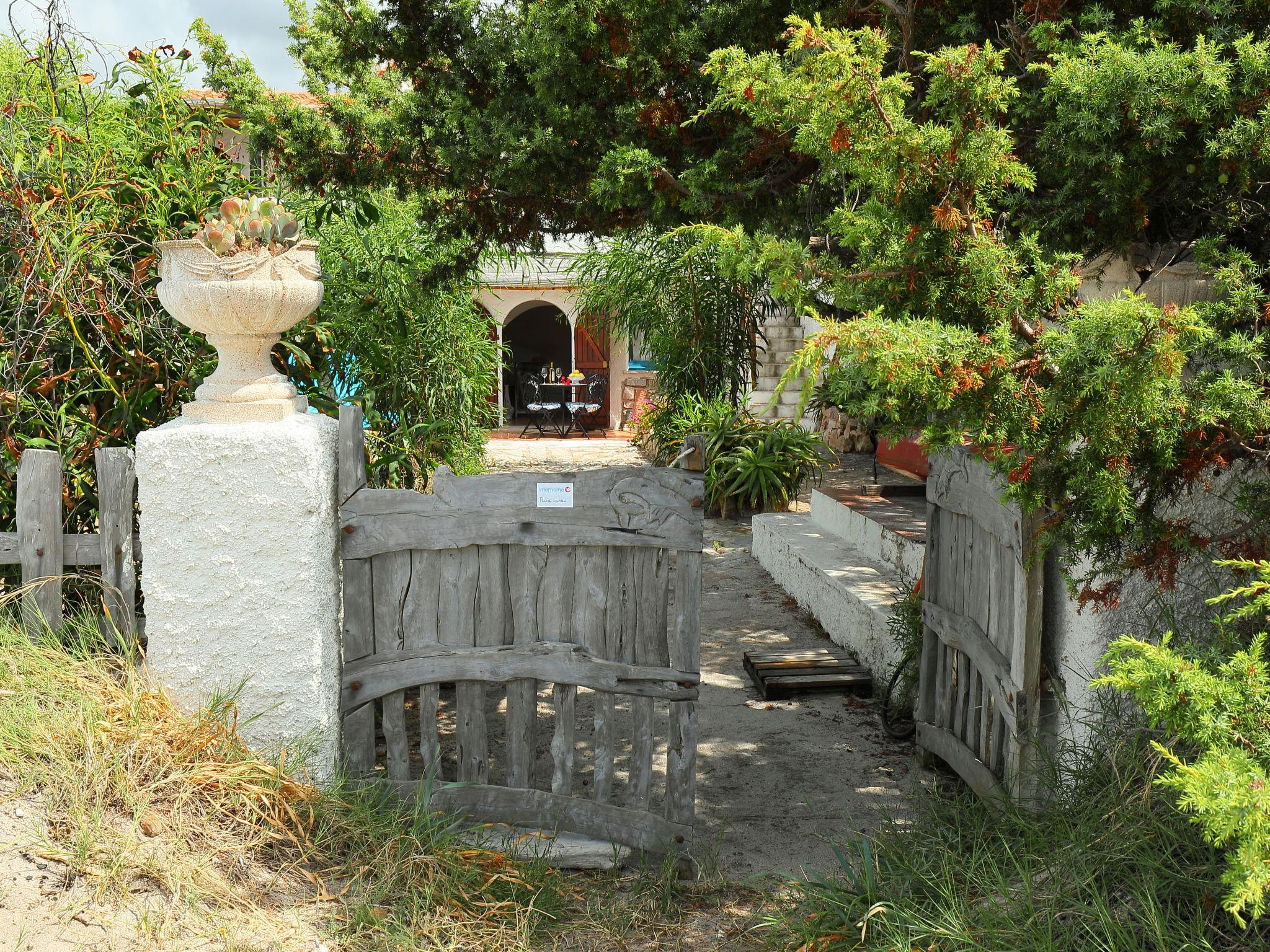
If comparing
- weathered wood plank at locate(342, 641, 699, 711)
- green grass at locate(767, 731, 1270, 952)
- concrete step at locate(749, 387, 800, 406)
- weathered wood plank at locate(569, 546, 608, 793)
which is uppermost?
concrete step at locate(749, 387, 800, 406)

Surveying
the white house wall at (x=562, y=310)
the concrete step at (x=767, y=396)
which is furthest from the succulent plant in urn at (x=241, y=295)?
the white house wall at (x=562, y=310)

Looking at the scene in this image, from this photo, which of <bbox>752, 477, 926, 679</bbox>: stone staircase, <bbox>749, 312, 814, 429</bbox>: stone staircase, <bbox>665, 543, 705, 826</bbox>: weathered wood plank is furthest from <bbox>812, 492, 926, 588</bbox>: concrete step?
<bbox>749, 312, 814, 429</bbox>: stone staircase

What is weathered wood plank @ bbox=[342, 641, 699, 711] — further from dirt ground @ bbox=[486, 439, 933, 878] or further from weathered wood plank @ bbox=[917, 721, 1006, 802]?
weathered wood plank @ bbox=[917, 721, 1006, 802]

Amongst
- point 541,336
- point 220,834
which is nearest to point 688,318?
point 220,834

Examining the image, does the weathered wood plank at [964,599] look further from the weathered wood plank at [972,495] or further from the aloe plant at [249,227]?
the aloe plant at [249,227]

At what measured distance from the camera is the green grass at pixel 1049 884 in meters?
2.54

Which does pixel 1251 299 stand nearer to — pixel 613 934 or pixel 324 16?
pixel 613 934

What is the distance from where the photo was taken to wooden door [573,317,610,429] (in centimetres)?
1912

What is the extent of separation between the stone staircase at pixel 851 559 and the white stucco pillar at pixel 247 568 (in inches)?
129

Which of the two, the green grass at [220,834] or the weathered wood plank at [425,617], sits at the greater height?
the weathered wood plank at [425,617]

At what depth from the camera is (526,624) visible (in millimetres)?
3727

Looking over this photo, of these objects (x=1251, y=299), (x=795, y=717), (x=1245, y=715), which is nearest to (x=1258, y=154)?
(x=1251, y=299)

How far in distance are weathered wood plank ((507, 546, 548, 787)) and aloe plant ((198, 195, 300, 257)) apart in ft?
4.26

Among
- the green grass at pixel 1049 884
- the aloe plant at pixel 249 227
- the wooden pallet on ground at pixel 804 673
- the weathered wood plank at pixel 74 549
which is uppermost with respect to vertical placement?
the aloe plant at pixel 249 227
